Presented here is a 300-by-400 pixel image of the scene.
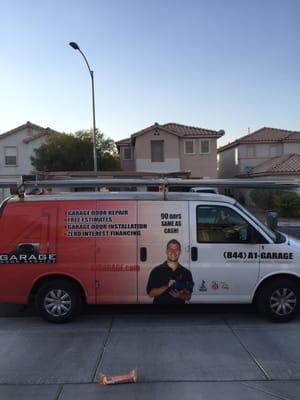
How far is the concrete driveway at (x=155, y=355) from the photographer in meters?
3.99

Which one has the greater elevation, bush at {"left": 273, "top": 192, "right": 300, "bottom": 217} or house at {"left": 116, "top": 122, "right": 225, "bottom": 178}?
house at {"left": 116, "top": 122, "right": 225, "bottom": 178}

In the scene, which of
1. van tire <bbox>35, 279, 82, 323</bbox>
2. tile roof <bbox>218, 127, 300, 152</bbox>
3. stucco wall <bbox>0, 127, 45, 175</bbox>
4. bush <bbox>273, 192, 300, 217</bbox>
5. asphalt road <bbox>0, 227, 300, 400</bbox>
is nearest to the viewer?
asphalt road <bbox>0, 227, 300, 400</bbox>

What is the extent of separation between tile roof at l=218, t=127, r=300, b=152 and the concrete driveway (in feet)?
108

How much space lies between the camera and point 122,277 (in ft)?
19.7

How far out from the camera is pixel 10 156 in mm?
34344

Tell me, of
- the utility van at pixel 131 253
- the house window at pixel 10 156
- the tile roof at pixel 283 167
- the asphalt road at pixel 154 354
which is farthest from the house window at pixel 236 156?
the utility van at pixel 131 253

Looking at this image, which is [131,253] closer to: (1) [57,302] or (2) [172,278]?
(2) [172,278]

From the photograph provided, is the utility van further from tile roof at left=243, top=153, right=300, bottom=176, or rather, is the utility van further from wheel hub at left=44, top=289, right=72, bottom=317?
tile roof at left=243, top=153, right=300, bottom=176

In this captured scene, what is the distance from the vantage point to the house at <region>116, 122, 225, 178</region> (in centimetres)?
3081

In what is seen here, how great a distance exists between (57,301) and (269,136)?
35897 millimetres

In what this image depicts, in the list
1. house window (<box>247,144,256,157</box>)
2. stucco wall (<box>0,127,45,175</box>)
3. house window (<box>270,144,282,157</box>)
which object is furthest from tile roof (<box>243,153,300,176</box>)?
stucco wall (<box>0,127,45,175</box>)

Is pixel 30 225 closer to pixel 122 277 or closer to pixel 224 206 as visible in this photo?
pixel 122 277

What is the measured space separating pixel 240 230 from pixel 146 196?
60.3 inches

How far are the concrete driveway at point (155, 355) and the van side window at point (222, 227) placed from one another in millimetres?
1261
